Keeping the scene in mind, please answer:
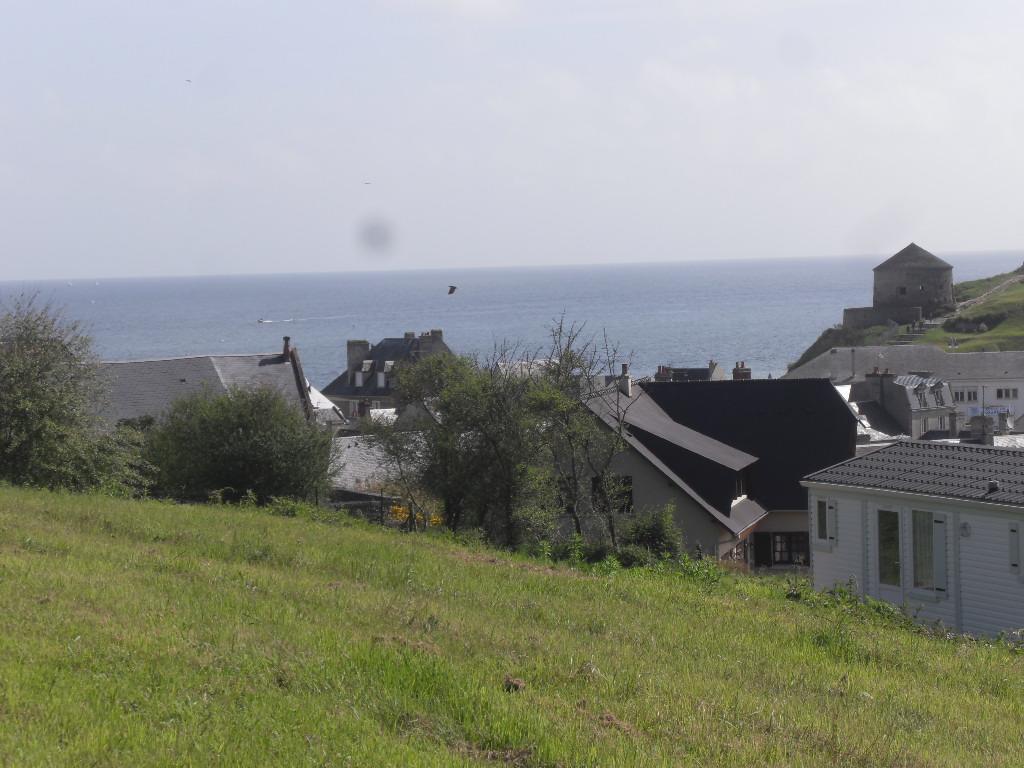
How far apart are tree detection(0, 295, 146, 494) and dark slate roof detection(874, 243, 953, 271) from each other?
134994 mm

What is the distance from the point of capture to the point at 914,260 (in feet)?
489

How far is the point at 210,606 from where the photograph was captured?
11.5 meters

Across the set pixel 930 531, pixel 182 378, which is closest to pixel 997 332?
pixel 182 378

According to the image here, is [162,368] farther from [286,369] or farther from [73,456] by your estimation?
[73,456]

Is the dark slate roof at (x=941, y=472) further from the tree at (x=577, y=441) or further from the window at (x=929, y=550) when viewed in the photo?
the tree at (x=577, y=441)

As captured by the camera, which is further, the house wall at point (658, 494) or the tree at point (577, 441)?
the house wall at point (658, 494)

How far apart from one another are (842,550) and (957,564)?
298 cm

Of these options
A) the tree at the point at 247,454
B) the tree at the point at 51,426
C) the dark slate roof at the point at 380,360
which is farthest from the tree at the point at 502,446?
the dark slate roof at the point at 380,360

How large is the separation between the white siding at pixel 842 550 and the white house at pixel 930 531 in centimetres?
2

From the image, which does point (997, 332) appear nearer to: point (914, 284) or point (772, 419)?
point (914, 284)

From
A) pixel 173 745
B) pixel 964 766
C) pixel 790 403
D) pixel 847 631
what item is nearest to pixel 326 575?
pixel 847 631

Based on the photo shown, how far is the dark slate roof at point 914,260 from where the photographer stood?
14862cm

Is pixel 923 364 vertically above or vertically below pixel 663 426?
below

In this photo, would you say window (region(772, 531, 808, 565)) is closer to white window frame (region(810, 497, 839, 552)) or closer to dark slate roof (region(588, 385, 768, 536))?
dark slate roof (region(588, 385, 768, 536))
